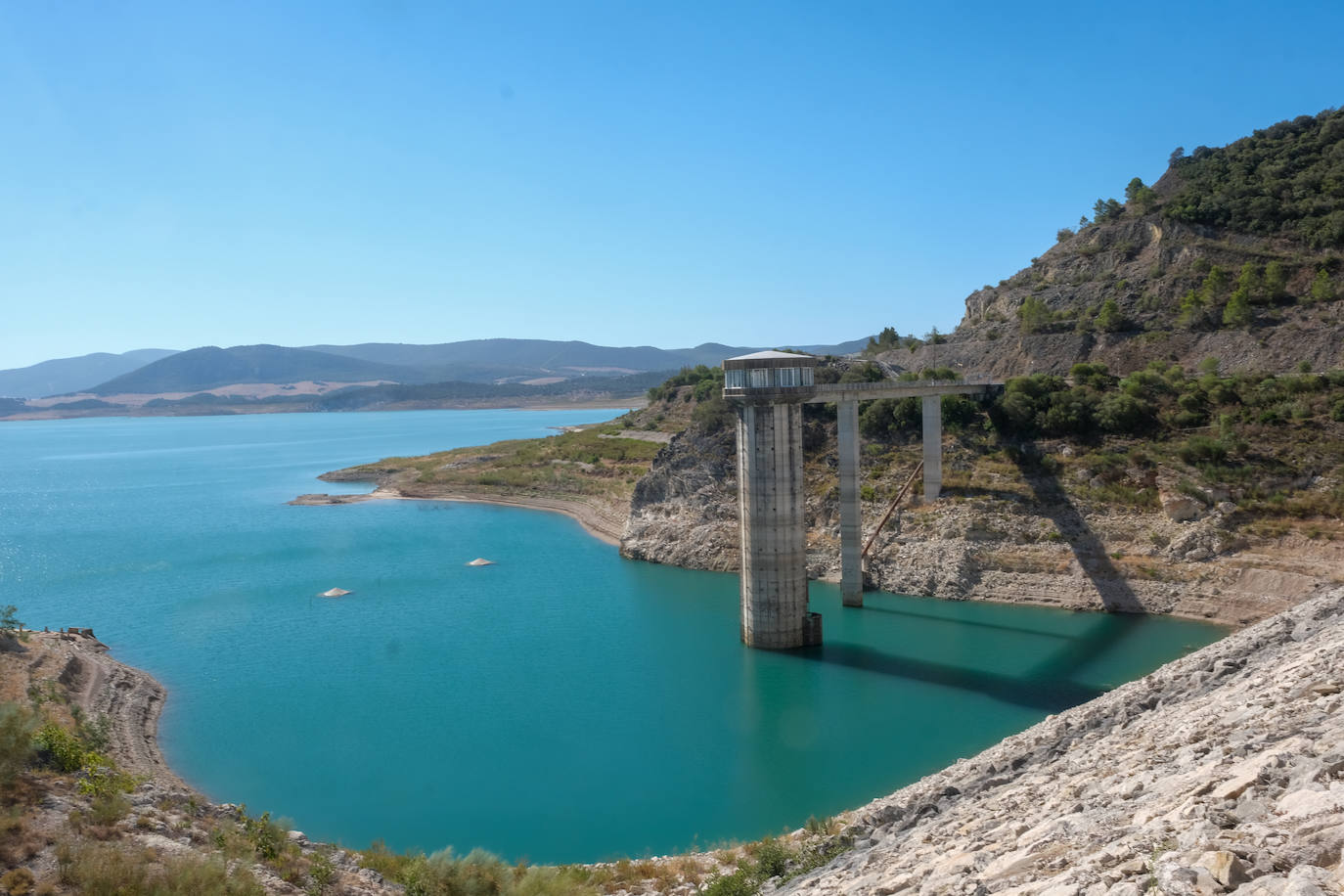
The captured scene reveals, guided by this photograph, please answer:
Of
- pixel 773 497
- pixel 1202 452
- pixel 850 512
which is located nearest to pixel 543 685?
pixel 773 497

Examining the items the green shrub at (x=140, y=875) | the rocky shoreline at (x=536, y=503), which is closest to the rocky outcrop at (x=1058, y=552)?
the rocky shoreline at (x=536, y=503)

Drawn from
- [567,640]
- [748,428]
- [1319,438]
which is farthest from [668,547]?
[1319,438]

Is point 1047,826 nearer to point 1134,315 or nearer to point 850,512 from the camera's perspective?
point 850,512

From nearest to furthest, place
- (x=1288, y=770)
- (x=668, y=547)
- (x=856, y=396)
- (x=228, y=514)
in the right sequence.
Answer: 1. (x=1288, y=770)
2. (x=856, y=396)
3. (x=668, y=547)
4. (x=228, y=514)

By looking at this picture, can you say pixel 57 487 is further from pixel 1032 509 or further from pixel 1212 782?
pixel 1212 782

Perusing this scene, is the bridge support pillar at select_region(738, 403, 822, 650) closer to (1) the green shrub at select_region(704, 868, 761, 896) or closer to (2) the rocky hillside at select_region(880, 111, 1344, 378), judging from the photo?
(1) the green shrub at select_region(704, 868, 761, 896)

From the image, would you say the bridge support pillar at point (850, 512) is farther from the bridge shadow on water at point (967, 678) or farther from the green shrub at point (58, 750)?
the green shrub at point (58, 750)

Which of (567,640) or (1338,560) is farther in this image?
(567,640)
